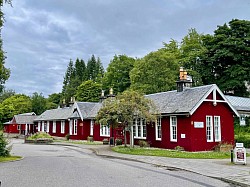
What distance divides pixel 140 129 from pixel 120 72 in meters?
42.4

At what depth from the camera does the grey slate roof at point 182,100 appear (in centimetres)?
2286

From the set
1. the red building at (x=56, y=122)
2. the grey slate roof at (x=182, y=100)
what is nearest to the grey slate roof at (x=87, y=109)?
the red building at (x=56, y=122)

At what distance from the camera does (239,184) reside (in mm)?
10547

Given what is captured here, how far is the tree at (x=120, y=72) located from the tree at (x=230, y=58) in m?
21.7

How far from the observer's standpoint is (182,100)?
2452cm

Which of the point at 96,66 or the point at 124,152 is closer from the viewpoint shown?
the point at 124,152

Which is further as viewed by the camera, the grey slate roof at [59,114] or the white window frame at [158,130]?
the grey slate roof at [59,114]

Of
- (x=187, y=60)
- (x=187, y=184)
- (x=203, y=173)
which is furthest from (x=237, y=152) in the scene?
(x=187, y=60)

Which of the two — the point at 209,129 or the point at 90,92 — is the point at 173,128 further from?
the point at 90,92

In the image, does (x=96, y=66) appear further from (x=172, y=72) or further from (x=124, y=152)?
(x=124, y=152)

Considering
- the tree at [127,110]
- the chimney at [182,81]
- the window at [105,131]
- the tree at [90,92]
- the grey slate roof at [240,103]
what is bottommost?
the window at [105,131]

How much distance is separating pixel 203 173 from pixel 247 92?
40.2 m

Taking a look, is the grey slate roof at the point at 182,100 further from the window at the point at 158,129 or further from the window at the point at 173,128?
the window at the point at 158,129

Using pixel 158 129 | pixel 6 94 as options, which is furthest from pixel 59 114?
pixel 6 94
